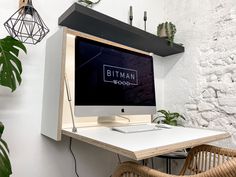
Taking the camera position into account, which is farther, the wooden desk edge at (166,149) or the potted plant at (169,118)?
the potted plant at (169,118)

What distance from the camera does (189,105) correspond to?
1935 millimetres

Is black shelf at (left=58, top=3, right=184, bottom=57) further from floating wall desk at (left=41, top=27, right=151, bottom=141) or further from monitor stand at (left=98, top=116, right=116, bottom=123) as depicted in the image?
monitor stand at (left=98, top=116, right=116, bottom=123)

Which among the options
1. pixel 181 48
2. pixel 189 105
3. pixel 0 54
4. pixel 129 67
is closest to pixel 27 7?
pixel 0 54

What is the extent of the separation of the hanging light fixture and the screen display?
28 centimetres

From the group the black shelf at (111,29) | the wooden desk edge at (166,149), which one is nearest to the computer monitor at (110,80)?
the black shelf at (111,29)

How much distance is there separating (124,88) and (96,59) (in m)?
0.29

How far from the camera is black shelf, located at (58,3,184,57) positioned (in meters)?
1.34

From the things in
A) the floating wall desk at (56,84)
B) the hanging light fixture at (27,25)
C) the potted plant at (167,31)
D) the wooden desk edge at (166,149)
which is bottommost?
the wooden desk edge at (166,149)

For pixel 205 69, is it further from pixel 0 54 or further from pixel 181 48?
pixel 0 54

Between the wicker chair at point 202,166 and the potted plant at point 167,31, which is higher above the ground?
the potted plant at point 167,31

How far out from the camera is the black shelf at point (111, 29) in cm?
134

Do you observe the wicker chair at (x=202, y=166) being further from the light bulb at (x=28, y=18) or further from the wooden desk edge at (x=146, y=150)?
the light bulb at (x=28, y=18)

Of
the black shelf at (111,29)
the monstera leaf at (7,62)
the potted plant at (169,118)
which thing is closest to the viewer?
the monstera leaf at (7,62)

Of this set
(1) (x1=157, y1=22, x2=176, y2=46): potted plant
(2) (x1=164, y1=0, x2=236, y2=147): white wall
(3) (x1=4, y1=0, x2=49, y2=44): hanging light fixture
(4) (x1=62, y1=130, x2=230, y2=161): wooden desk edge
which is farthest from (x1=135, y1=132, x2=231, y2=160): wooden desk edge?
(1) (x1=157, y1=22, x2=176, y2=46): potted plant
